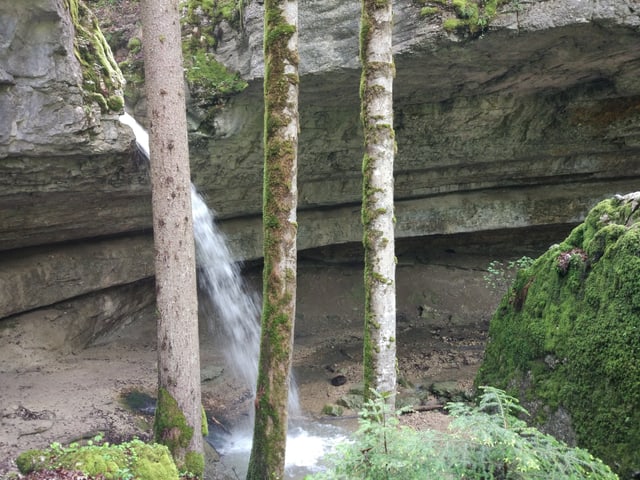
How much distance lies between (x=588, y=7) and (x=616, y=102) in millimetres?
4095

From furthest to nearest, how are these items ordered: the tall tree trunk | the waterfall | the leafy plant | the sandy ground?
the waterfall
the sandy ground
the tall tree trunk
the leafy plant

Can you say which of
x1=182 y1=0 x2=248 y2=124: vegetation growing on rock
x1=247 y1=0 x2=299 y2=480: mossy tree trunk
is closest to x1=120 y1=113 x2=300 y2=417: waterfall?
x1=182 y1=0 x2=248 y2=124: vegetation growing on rock

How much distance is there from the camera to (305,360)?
10.9m

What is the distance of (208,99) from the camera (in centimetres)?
891

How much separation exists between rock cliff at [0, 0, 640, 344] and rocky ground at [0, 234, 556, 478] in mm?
1494

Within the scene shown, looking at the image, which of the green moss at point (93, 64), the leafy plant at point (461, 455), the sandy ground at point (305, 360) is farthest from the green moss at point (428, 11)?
the leafy plant at point (461, 455)

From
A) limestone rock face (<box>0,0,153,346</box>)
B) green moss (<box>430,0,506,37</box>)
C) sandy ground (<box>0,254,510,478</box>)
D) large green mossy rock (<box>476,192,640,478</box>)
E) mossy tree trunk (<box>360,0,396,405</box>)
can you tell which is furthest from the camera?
green moss (<box>430,0,506,37</box>)

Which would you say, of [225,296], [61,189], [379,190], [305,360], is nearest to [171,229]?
[379,190]

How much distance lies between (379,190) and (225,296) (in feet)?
28.0

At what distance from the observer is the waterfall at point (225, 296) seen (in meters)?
11.2

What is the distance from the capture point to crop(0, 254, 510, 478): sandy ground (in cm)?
708

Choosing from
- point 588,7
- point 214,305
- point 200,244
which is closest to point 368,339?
point 588,7

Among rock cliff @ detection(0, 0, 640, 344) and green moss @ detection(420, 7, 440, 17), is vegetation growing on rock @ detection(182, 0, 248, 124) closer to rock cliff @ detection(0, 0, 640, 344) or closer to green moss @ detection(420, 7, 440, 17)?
rock cliff @ detection(0, 0, 640, 344)

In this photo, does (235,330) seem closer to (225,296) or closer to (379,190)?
(225,296)
